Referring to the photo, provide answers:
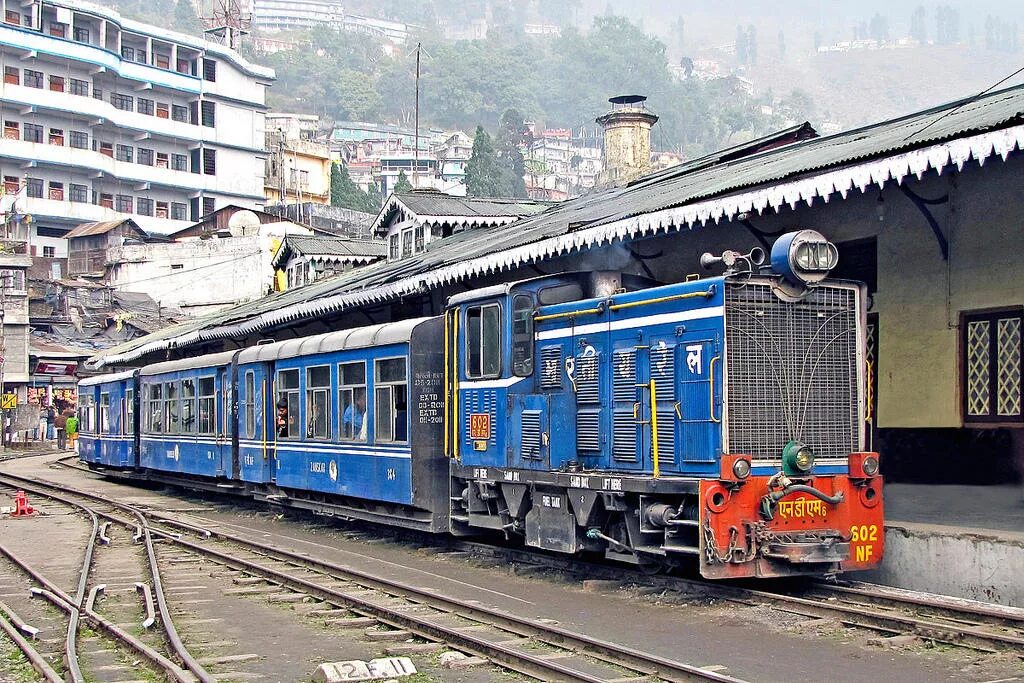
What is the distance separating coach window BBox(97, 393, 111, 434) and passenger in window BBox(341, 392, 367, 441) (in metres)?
16.2

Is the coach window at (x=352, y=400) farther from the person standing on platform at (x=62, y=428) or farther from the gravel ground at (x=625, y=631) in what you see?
the person standing on platform at (x=62, y=428)

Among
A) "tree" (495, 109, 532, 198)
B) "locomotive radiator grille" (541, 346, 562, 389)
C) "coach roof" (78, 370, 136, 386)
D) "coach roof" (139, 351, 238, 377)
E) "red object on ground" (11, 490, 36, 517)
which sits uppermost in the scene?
"tree" (495, 109, 532, 198)

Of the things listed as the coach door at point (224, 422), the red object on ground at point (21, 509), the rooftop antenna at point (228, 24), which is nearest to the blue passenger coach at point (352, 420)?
the coach door at point (224, 422)

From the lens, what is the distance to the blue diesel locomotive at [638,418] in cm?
1005

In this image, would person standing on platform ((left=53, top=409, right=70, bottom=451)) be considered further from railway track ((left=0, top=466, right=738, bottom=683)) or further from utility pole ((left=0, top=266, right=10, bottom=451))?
railway track ((left=0, top=466, right=738, bottom=683))

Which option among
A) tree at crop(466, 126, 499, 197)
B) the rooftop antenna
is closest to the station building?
tree at crop(466, 126, 499, 197)

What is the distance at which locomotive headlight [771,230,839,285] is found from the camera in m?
10.1

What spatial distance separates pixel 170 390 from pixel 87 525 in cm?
571

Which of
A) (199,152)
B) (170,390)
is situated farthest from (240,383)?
(199,152)

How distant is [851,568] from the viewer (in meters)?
10.4

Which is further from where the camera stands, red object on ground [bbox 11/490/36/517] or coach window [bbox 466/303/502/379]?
red object on ground [bbox 11/490/36/517]

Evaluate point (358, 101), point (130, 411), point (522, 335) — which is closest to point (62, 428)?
point (130, 411)

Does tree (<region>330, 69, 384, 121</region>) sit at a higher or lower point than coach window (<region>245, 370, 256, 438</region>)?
higher

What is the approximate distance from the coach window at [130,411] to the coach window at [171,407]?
3188 mm
